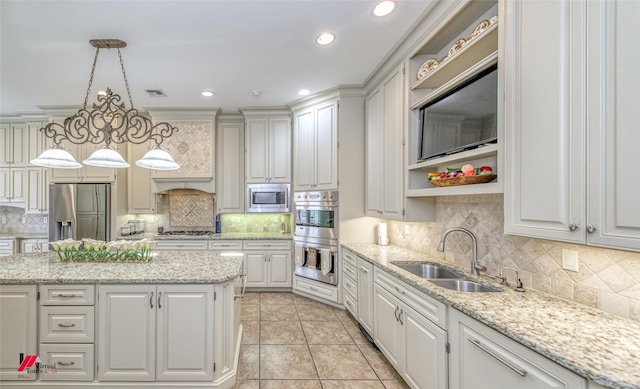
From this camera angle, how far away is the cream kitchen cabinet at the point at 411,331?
158 cm

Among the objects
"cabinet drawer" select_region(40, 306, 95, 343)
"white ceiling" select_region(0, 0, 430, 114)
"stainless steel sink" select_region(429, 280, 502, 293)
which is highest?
"white ceiling" select_region(0, 0, 430, 114)

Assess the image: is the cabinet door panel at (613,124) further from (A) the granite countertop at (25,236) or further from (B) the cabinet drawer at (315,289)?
(A) the granite countertop at (25,236)

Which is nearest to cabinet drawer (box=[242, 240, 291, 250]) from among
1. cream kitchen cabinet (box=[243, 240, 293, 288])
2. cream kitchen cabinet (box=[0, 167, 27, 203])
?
cream kitchen cabinet (box=[243, 240, 293, 288])

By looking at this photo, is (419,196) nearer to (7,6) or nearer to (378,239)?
(378,239)

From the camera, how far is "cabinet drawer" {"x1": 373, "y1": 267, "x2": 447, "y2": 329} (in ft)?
5.14

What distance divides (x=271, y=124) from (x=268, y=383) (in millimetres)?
3494

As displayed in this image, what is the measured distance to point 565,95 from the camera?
116 cm

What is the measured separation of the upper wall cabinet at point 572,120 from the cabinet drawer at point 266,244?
3.17 m

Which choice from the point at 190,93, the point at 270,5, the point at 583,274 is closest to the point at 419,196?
the point at 583,274

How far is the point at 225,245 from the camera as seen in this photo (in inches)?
161

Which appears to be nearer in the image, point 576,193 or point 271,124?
point 576,193

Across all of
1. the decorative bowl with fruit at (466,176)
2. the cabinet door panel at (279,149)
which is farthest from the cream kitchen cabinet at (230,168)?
the decorative bowl with fruit at (466,176)

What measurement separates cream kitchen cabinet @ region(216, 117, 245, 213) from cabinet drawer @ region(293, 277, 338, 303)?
1525 mm

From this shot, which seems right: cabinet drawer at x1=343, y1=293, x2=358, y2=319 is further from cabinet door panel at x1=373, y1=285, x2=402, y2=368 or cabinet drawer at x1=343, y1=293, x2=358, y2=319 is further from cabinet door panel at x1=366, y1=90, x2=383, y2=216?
cabinet door panel at x1=366, y1=90, x2=383, y2=216
